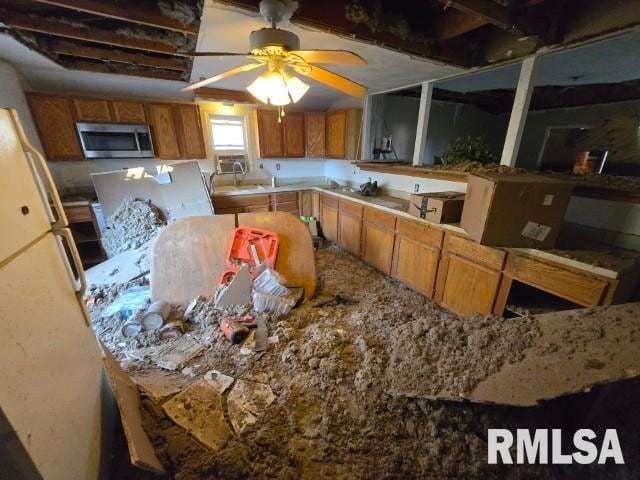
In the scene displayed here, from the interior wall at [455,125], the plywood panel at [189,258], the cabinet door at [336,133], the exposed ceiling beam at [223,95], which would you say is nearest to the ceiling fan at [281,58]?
the plywood panel at [189,258]

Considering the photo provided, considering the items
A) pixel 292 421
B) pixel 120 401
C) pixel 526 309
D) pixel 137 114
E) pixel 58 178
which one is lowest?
pixel 292 421

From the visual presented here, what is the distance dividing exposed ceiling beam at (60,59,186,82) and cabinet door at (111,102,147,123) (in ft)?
1.80

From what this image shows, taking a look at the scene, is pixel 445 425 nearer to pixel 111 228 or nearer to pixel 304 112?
pixel 111 228

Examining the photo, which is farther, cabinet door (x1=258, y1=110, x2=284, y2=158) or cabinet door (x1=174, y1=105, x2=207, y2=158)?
cabinet door (x1=258, y1=110, x2=284, y2=158)

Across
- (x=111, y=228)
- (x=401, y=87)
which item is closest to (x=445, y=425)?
(x=401, y=87)

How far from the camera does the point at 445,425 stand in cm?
125

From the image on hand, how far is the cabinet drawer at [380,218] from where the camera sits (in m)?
2.88

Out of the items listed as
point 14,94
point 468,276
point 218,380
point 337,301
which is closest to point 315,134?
point 337,301

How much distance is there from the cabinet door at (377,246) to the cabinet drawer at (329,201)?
0.72m

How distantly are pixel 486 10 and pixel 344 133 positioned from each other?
267cm

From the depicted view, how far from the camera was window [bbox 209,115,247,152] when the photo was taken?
4.10m

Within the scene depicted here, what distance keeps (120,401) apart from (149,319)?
3.42ft

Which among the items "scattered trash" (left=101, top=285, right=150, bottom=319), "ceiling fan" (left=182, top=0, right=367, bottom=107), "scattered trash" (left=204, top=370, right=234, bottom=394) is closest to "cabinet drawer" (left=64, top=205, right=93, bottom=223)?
"scattered trash" (left=101, top=285, right=150, bottom=319)

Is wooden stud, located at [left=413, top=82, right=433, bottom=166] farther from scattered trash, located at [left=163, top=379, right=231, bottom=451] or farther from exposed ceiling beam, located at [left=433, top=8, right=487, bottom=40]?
scattered trash, located at [left=163, top=379, right=231, bottom=451]
